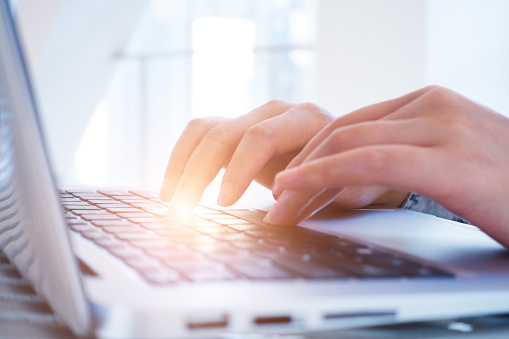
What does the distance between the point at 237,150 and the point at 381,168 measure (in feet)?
0.79

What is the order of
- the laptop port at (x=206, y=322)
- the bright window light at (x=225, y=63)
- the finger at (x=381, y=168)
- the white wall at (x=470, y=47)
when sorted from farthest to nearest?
the bright window light at (x=225, y=63), the white wall at (x=470, y=47), the finger at (x=381, y=168), the laptop port at (x=206, y=322)

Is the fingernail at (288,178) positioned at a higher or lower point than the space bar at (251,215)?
higher

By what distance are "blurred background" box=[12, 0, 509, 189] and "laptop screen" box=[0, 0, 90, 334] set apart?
157cm

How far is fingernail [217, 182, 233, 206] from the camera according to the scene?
1.86 ft

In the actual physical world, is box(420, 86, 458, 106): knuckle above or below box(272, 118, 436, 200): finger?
above

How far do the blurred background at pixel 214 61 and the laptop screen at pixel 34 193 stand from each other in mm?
1567

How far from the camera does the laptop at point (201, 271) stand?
22 centimetres

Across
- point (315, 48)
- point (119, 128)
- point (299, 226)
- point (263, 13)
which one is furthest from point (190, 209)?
point (119, 128)

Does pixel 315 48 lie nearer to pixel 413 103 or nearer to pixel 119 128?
pixel 119 128

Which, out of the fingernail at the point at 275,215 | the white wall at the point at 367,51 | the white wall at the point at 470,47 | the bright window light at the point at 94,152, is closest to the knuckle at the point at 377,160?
the fingernail at the point at 275,215

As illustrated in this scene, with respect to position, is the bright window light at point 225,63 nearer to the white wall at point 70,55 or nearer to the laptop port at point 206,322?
the white wall at point 70,55

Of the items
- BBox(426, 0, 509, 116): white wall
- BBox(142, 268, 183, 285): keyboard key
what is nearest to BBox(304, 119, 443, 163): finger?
BBox(142, 268, 183, 285): keyboard key

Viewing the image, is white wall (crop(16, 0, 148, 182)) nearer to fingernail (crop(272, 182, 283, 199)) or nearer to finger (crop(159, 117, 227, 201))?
finger (crop(159, 117, 227, 201))

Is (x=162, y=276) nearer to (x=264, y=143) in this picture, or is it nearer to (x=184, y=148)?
(x=264, y=143)
